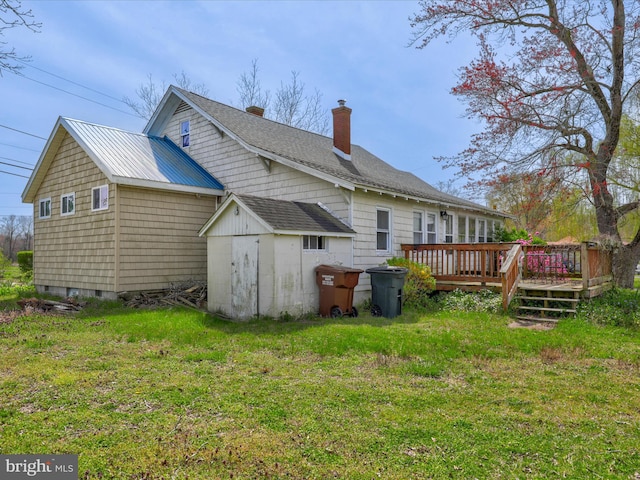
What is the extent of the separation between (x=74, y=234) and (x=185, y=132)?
506 centimetres

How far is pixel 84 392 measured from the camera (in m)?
4.70

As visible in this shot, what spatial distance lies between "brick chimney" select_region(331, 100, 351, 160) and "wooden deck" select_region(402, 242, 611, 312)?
470cm

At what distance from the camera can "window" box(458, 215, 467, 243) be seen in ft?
56.3

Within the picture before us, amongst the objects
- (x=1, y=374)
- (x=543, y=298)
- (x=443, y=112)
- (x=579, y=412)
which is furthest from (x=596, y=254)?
(x=1, y=374)

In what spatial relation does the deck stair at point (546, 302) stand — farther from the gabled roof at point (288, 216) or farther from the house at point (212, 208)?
the gabled roof at point (288, 216)

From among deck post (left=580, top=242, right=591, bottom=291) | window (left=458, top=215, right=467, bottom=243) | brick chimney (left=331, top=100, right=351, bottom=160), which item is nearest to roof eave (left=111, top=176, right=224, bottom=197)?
brick chimney (left=331, top=100, right=351, bottom=160)

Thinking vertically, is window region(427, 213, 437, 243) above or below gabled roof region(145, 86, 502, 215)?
below

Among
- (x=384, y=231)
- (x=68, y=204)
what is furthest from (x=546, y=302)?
(x=68, y=204)

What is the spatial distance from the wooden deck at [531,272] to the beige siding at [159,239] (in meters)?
6.53

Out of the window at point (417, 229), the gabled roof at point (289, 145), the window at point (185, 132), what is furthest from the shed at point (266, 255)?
the window at point (185, 132)

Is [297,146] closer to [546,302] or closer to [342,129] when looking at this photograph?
[342,129]

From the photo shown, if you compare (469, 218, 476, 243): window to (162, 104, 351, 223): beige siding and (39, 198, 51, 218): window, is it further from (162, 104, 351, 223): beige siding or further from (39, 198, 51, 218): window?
(39, 198, 51, 218): window

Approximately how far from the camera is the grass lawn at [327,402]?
3225 mm

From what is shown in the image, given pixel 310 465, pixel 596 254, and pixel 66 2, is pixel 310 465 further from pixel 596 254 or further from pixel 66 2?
pixel 596 254
